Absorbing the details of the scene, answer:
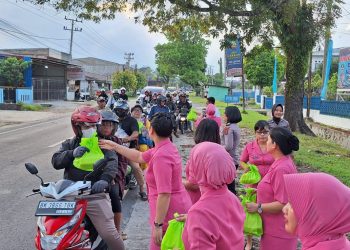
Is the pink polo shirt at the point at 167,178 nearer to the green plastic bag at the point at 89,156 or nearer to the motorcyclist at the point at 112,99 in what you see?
the green plastic bag at the point at 89,156

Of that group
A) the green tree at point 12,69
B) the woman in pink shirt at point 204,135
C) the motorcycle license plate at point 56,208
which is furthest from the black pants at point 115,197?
the green tree at point 12,69

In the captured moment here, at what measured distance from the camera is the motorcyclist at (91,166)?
361cm

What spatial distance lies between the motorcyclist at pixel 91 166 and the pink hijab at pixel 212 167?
4.01 ft

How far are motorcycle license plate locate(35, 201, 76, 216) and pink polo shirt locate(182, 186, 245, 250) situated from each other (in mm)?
1158

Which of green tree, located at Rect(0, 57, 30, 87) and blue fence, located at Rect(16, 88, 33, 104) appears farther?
blue fence, located at Rect(16, 88, 33, 104)

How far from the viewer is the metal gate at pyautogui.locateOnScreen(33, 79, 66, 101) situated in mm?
40281

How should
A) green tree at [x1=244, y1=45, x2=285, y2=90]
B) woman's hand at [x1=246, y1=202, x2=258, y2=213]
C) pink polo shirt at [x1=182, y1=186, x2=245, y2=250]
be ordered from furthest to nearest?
green tree at [x1=244, y1=45, x2=285, y2=90]
woman's hand at [x1=246, y1=202, x2=258, y2=213]
pink polo shirt at [x1=182, y1=186, x2=245, y2=250]

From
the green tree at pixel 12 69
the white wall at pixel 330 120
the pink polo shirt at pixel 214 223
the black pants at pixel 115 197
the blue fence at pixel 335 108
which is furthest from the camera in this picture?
the green tree at pixel 12 69

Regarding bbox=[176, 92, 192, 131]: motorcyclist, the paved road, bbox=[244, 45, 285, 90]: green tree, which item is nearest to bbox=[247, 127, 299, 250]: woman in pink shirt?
the paved road

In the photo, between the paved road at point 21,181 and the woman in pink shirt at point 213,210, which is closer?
the woman in pink shirt at point 213,210

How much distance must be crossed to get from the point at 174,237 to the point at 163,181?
61 centimetres

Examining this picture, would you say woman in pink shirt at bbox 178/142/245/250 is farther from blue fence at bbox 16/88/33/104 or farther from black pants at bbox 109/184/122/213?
blue fence at bbox 16/88/33/104

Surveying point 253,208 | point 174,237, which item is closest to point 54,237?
point 174,237

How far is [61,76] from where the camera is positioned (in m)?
47.0
